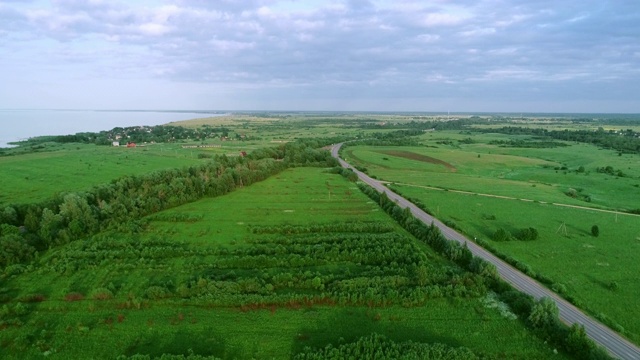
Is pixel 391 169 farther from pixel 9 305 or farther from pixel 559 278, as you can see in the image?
pixel 9 305

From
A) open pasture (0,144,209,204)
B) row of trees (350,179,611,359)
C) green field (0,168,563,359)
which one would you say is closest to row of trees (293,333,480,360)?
green field (0,168,563,359)

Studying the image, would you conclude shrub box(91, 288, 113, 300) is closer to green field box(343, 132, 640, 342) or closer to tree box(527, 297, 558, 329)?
tree box(527, 297, 558, 329)

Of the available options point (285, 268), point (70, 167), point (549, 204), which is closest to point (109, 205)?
point (285, 268)

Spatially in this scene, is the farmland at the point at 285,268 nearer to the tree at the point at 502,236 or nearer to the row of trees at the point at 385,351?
the row of trees at the point at 385,351

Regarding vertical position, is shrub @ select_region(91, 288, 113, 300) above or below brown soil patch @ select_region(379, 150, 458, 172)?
below

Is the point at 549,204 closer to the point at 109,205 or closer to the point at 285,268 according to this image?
the point at 285,268

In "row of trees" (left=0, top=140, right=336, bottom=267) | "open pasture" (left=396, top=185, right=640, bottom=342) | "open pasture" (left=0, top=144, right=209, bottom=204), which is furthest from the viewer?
"open pasture" (left=0, top=144, right=209, bottom=204)
